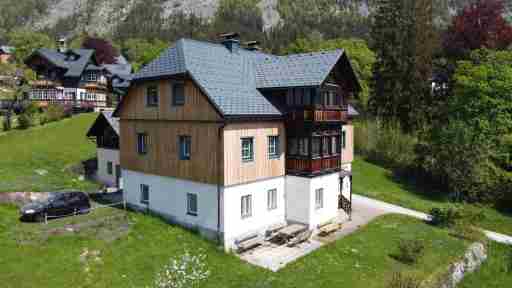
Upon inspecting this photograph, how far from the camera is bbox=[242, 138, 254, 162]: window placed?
2150 cm

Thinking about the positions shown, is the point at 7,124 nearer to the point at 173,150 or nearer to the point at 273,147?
the point at 173,150

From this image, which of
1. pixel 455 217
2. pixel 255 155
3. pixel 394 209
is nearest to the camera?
pixel 255 155

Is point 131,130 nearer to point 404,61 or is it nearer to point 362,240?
point 362,240

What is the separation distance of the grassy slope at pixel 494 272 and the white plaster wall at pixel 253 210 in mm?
10675

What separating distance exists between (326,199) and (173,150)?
1007 centimetres

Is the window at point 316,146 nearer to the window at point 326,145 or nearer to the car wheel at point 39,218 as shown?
the window at point 326,145

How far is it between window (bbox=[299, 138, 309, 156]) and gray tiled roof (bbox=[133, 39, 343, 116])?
2.34 meters

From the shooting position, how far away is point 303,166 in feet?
76.8

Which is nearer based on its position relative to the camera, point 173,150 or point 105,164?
point 173,150

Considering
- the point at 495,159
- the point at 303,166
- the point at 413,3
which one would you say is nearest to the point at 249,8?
the point at 413,3

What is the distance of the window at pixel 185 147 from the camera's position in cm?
2189

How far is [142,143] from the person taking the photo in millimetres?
24703

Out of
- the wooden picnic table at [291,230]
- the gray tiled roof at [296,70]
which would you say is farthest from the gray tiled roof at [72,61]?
the wooden picnic table at [291,230]

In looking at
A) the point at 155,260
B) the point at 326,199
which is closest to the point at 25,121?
the point at 155,260
